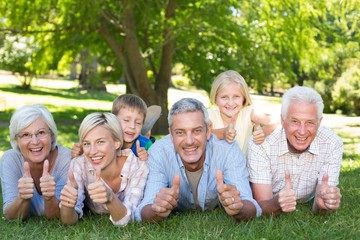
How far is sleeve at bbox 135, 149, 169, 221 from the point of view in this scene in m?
4.38

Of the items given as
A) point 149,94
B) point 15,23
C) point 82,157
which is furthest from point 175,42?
point 82,157

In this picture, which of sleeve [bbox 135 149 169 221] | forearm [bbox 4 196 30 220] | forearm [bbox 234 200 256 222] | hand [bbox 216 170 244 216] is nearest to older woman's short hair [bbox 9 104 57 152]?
forearm [bbox 4 196 30 220]

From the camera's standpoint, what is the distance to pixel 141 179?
463 centimetres

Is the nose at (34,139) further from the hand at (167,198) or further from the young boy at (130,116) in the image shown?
the hand at (167,198)

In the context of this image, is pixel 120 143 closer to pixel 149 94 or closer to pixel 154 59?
pixel 149 94

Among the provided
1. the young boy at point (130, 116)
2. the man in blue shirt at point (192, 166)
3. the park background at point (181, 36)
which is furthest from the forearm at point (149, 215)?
the park background at point (181, 36)

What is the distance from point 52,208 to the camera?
14.9ft

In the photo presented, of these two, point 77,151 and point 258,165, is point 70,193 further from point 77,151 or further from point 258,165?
point 258,165

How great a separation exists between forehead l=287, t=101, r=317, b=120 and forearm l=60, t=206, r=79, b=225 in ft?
6.15

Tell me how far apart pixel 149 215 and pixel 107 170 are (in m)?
0.56

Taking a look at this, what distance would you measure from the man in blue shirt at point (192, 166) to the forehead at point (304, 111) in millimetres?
584

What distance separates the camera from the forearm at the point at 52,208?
175 inches

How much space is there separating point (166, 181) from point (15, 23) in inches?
409

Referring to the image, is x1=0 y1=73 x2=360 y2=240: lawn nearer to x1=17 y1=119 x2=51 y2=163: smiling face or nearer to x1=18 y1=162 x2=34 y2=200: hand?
x1=18 y1=162 x2=34 y2=200: hand
